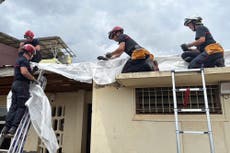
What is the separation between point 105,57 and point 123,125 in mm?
1353

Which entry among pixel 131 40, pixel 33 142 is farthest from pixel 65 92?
pixel 131 40

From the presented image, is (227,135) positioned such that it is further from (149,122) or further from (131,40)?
(131,40)

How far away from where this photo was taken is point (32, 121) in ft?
10.8

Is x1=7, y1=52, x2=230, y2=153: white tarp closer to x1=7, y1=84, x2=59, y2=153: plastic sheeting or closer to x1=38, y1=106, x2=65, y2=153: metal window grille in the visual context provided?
x1=7, y1=84, x2=59, y2=153: plastic sheeting

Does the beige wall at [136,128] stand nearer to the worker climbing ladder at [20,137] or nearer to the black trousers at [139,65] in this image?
the black trousers at [139,65]

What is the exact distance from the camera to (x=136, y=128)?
3.72 meters

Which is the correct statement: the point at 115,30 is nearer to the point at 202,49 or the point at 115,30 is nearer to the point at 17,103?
the point at 202,49

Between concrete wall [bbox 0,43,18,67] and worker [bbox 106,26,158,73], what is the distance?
738 cm

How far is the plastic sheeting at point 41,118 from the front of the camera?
3172 mm

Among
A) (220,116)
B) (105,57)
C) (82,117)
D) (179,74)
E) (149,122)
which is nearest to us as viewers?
(179,74)

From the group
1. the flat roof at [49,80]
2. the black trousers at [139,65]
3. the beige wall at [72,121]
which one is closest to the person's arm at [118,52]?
the black trousers at [139,65]

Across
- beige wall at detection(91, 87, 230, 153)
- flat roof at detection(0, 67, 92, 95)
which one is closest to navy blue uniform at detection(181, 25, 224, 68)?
beige wall at detection(91, 87, 230, 153)

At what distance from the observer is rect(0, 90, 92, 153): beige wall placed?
589 cm

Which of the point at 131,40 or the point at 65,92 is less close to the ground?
the point at 131,40
